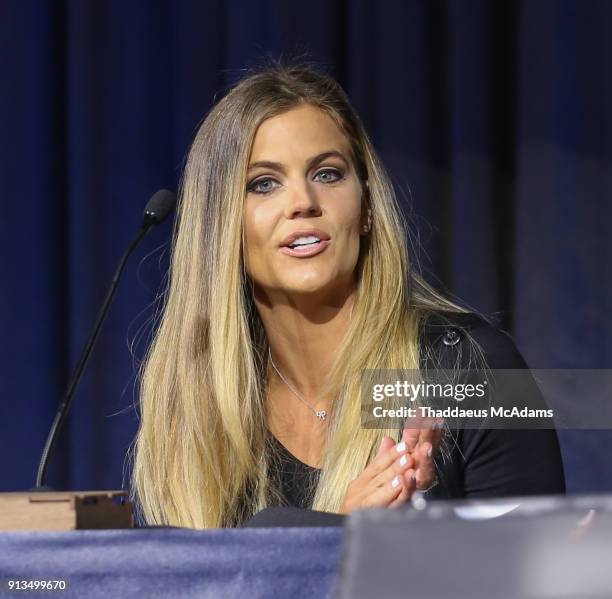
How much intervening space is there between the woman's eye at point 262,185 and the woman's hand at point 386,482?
0.54m

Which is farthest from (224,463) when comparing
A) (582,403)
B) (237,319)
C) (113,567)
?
(582,403)

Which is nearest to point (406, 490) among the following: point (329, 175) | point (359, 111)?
point (329, 175)

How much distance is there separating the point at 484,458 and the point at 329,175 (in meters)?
0.43

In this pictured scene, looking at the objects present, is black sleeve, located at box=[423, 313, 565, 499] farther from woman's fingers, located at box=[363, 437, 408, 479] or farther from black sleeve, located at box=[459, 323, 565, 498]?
woman's fingers, located at box=[363, 437, 408, 479]

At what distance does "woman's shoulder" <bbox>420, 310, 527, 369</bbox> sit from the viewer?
1382 mm

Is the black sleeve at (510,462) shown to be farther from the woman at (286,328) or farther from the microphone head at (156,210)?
the microphone head at (156,210)

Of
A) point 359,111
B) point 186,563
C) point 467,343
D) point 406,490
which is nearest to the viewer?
point 186,563

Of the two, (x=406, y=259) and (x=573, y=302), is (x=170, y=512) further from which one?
(x=573, y=302)

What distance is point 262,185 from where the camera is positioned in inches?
55.8

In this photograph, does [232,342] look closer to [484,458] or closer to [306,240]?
[306,240]

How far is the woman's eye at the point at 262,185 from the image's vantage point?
142cm

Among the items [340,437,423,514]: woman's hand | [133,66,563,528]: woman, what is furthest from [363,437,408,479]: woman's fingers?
[133,66,563,528]: woman

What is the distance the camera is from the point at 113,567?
2.35 ft

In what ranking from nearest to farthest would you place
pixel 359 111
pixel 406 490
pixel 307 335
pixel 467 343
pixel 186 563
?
Result: 1. pixel 186 563
2. pixel 406 490
3. pixel 467 343
4. pixel 307 335
5. pixel 359 111
